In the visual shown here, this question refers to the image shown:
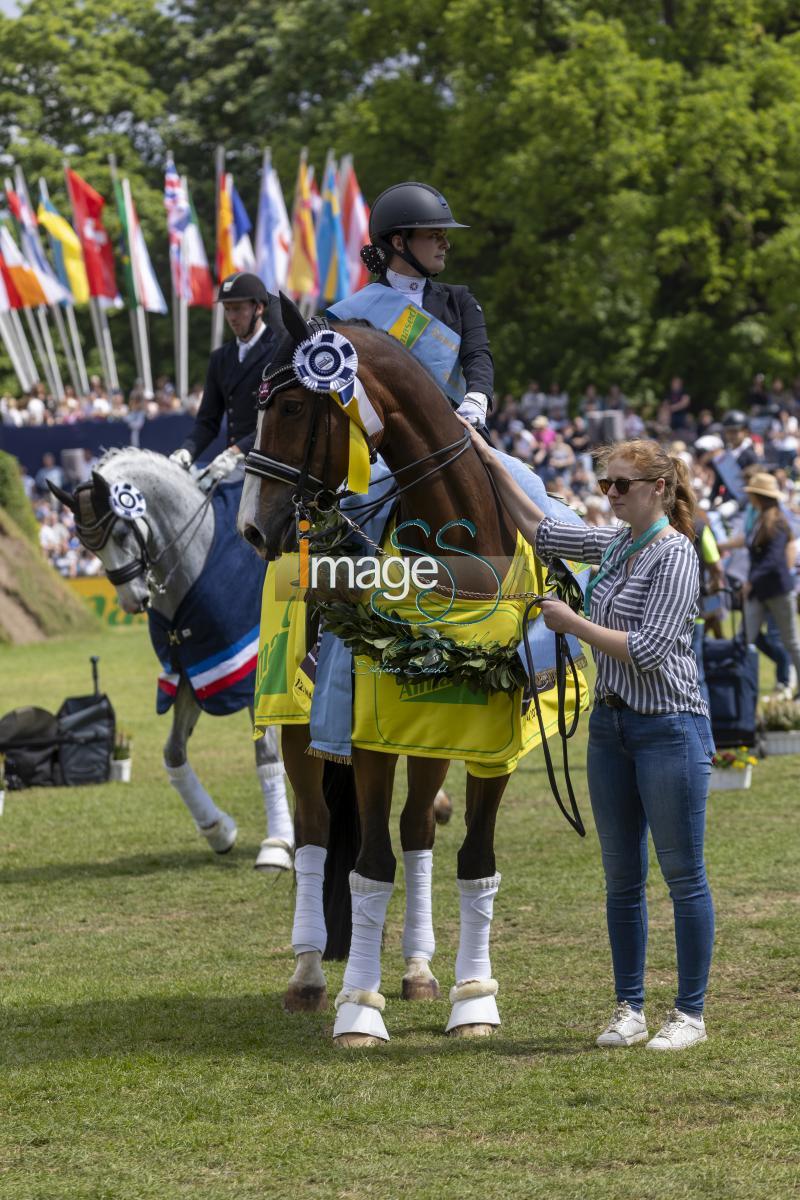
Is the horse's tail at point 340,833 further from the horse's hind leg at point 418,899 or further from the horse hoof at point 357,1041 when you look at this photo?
the horse hoof at point 357,1041

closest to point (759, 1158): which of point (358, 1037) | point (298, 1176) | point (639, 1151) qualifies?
point (639, 1151)

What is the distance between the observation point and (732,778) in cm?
1141

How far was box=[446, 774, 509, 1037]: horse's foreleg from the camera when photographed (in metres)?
5.99

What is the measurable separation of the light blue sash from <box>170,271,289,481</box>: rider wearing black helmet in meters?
3.09

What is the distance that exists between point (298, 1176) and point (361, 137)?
38.1m

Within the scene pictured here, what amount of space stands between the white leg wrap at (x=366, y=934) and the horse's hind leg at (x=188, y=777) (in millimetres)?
3746

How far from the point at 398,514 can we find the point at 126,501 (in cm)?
395

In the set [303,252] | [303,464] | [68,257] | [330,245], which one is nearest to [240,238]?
[303,252]

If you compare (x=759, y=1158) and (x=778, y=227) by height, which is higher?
(x=778, y=227)

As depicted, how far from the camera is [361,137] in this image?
1601 inches

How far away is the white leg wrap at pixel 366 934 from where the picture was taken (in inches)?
233

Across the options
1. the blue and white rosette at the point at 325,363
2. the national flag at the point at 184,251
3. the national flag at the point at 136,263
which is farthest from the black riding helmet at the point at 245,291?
the national flag at the point at 136,263

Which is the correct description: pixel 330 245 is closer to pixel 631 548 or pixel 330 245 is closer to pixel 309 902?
pixel 309 902

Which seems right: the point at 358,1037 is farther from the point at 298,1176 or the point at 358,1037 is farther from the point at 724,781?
the point at 724,781
